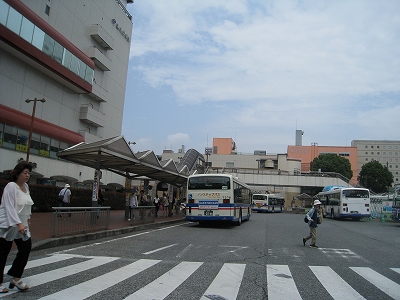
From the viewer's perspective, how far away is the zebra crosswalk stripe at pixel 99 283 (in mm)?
4950

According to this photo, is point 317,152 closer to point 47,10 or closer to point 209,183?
point 47,10

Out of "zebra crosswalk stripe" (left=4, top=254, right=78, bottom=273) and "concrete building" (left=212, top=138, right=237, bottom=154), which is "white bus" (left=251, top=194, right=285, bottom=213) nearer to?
"zebra crosswalk stripe" (left=4, top=254, right=78, bottom=273)

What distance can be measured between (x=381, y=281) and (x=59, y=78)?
33.6m

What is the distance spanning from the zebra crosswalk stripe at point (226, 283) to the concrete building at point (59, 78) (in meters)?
20.9

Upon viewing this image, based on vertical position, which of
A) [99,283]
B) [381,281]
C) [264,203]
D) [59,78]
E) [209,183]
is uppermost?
[59,78]

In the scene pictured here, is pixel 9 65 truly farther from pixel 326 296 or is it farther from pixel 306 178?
pixel 306 178

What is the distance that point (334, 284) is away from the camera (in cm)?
623

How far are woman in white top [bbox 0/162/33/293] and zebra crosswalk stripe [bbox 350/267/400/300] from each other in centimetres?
591

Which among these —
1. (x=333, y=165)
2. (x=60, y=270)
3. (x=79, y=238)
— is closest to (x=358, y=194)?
(x=79, y=238)

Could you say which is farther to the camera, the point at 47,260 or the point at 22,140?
the point at 22,140

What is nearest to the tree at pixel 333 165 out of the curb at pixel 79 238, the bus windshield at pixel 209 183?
the bus windshield at pixel 209 183

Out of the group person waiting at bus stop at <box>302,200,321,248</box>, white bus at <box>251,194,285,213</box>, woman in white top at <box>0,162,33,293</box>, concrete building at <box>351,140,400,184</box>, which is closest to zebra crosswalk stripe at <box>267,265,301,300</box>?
woman in white top at <box>0,162,33,293</box>

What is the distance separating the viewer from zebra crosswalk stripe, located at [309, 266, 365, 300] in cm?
551

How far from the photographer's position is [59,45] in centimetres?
3192
